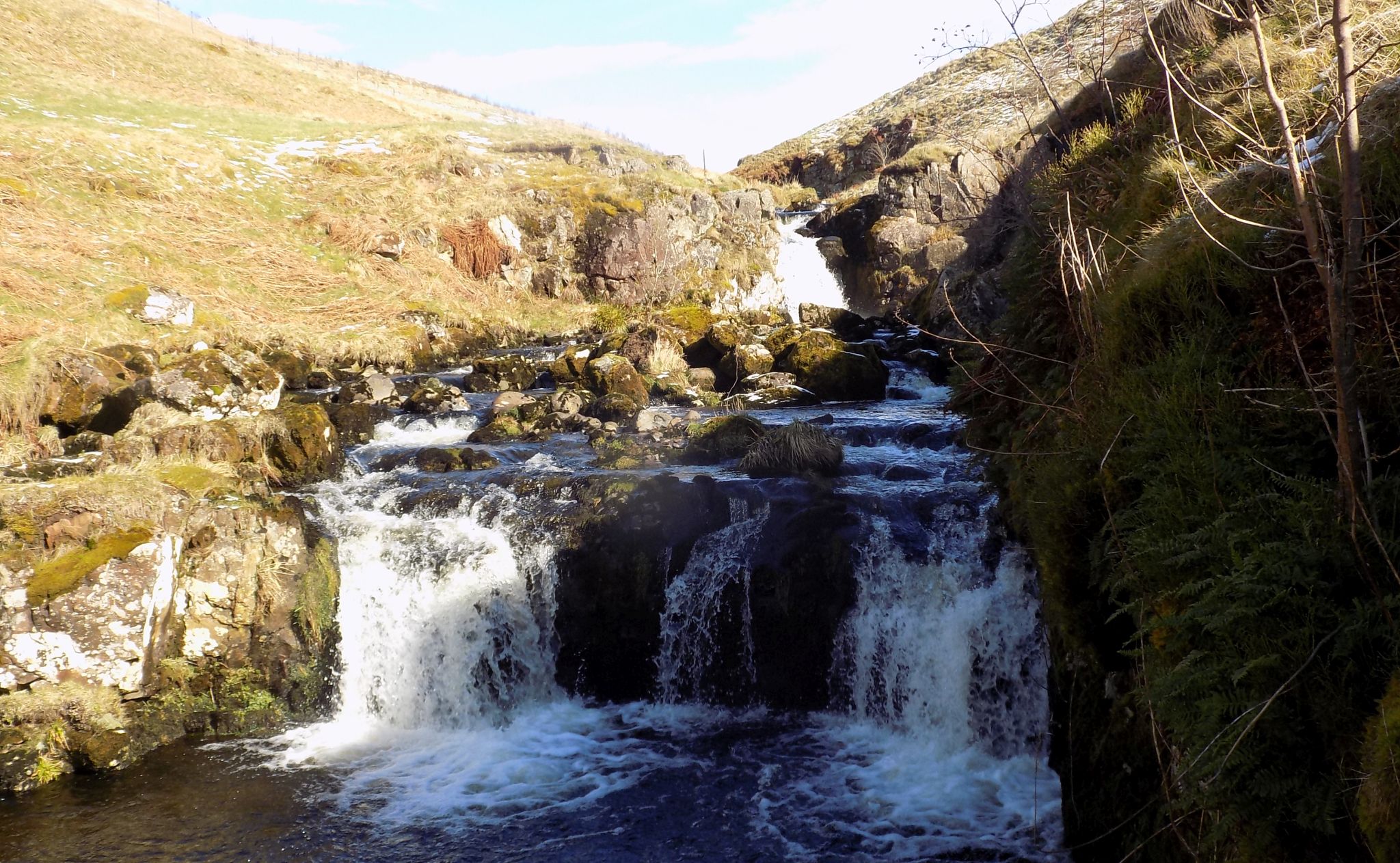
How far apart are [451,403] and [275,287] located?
8.53 metres

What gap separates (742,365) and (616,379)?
10.2 feet

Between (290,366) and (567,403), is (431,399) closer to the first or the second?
(567,403)

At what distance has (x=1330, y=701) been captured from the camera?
315 cm

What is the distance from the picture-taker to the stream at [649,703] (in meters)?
6.56

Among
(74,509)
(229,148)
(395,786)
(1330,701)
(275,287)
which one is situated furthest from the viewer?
(229,148)

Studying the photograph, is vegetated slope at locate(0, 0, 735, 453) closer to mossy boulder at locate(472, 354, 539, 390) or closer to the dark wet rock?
mossy boulder at locate(472, 354, 539, 390)

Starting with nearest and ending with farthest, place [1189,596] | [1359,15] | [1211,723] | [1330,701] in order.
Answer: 1. [1330,701]
2. [1211,723]
3. [1189,596]
4. [1359,15]

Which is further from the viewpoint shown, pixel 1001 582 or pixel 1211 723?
pixel 1001 582

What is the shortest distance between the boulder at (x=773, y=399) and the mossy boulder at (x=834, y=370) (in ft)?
1.05

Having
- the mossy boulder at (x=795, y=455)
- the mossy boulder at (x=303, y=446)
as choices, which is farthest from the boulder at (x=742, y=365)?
the mossy boulder at (x=303, y=446)

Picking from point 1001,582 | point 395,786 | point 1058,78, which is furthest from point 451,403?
point 1058,78

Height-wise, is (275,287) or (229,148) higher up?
(229,148)

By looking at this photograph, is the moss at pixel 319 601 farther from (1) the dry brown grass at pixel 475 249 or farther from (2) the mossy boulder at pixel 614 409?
(1) the dry brown grass at pixel 475 249

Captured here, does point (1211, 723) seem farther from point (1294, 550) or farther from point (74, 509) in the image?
point (74, 509)
